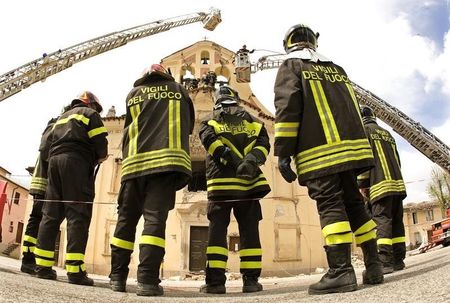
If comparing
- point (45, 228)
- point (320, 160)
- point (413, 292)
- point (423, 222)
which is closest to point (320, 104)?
point (320, 160)

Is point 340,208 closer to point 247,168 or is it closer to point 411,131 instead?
point 247,168

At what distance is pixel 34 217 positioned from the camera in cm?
505

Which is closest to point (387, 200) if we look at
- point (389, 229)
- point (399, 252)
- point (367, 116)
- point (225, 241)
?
point (389, 229)

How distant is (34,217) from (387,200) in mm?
4635

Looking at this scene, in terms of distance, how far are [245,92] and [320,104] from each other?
1916 centimetres

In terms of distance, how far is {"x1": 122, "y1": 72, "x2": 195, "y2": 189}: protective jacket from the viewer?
3.34 m

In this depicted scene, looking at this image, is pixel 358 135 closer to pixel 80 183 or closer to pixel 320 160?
pixel 320 160

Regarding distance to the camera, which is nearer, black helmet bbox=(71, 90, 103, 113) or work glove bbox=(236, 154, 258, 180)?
work glove bbox=(236, 154, 258, 180)

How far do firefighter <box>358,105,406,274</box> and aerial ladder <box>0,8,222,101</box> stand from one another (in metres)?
21.6

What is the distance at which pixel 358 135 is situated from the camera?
9.27 feet

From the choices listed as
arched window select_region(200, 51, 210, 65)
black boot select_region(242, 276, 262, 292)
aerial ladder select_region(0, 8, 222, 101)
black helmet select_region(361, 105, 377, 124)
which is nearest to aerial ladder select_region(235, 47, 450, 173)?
arched window select_region(200, 51, 210, 65)

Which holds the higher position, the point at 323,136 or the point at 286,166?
the point at 323,136

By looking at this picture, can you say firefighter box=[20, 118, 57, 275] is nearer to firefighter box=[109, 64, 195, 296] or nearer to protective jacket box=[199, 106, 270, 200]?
firefighter box=[109, 64, 195, 296]

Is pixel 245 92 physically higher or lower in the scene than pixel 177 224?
higher
